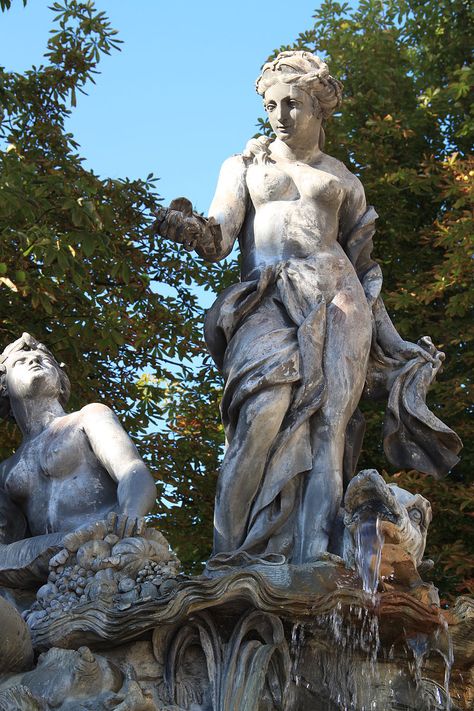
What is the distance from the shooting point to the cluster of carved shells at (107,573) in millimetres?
7031

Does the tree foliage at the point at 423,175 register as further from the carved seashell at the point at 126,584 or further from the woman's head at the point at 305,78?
the carved seashell at the point at 126,584

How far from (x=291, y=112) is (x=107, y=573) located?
294cm

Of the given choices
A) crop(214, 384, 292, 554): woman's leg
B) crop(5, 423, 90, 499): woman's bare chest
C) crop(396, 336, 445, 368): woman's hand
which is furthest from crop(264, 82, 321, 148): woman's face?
crop(5, 423, 90, 499): woman's bare chest

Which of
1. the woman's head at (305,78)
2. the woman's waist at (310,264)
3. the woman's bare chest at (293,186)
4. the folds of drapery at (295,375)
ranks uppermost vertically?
the woman's head at (305,78)

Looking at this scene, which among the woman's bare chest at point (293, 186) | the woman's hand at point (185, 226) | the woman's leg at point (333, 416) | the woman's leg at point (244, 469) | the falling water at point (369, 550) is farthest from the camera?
the woman's bare chest at point (293, 186)

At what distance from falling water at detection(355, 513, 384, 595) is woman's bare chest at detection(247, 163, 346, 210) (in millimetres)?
2014

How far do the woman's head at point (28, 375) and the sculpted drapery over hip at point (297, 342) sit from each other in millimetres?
854

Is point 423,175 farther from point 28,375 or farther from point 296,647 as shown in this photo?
point 296,647

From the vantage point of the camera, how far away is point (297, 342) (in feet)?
26.4

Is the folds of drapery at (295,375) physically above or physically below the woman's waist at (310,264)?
below

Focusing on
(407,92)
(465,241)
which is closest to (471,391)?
(465,241)

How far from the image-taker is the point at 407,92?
54.6ft

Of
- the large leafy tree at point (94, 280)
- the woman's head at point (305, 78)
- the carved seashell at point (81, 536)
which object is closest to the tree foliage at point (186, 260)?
the large leafy tree at point (94, 280)

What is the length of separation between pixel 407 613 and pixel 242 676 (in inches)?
32.1
